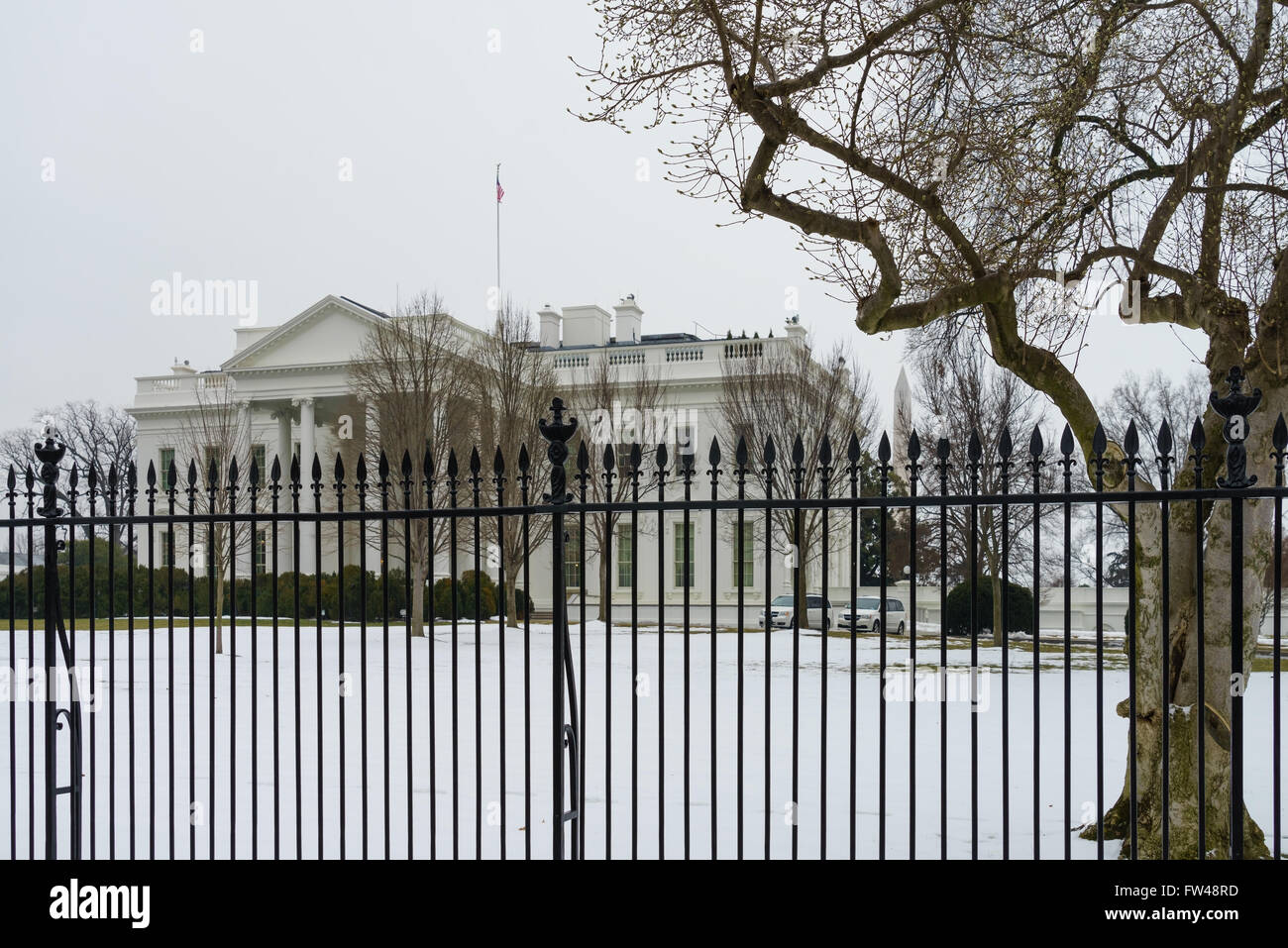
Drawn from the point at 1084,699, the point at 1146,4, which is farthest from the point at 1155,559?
the point at 1084,699

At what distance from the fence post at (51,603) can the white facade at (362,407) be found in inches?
956

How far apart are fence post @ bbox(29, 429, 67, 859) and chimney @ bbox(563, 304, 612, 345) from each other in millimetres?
36099

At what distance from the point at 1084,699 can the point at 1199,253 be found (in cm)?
855

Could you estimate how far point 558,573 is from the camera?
14.3 ft

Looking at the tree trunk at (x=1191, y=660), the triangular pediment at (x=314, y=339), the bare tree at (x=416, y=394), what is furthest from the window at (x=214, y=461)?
the triangular pediment at (x=314, y=339)

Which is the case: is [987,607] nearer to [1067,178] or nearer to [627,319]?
[1067,178]

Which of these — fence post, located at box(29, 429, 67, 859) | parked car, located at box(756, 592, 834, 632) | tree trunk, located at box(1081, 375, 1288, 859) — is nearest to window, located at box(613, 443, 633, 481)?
fence post, located at box(29, 429, 67, 859)

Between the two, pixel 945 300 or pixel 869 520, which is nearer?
pixel 945 300

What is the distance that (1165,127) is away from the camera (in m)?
6.57

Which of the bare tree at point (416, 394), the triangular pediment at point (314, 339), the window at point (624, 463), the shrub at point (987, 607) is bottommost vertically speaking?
the shrub at point (987, 607)

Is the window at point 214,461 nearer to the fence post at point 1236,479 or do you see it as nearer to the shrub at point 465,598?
the fence post at point 1236,479

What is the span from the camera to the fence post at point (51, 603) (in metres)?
4.95

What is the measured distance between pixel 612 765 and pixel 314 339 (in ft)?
100

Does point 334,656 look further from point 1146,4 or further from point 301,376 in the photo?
point 301,376
